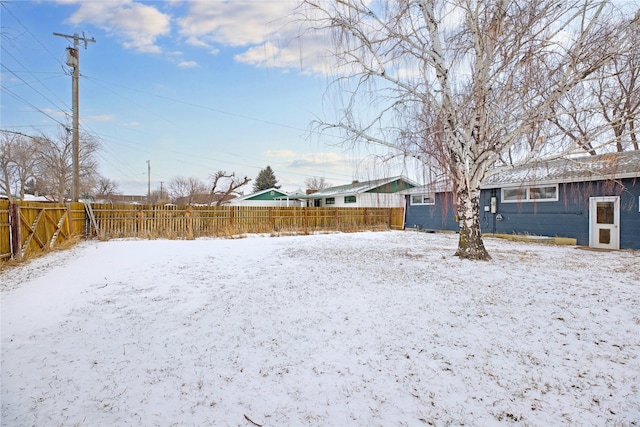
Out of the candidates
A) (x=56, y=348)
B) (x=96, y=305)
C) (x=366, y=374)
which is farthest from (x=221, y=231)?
(x=366, y=374)

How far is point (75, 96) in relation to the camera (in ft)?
39.5

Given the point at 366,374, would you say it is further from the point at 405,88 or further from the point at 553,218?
the point at 553,218

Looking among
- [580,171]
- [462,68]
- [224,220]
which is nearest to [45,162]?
[224,220]

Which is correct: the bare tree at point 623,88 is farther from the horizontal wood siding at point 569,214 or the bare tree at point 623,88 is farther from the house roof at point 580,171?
the horizontal wood siding at point 569,214

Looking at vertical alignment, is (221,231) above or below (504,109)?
below

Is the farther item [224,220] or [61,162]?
[61,162]

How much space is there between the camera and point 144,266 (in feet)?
20.7

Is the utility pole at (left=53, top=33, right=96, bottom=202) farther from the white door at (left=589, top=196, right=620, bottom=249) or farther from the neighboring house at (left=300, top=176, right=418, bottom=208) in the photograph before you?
the white door at (left=589, top=196, right=620, bottom=249)

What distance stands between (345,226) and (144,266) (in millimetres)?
10963

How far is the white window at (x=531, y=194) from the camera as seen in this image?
1057 centimetres

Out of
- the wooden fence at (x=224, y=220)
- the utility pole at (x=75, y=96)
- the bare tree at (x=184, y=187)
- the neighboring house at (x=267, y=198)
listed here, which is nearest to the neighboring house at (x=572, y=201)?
the wooden fence at (x=224, y=220)

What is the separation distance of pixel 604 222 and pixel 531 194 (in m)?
2.28

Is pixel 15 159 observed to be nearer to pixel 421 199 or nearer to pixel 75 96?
pixel 75 96

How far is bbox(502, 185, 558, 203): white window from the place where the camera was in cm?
1057
